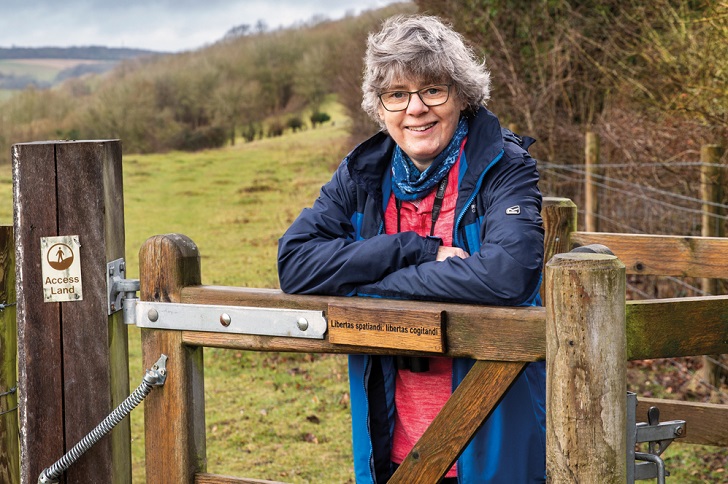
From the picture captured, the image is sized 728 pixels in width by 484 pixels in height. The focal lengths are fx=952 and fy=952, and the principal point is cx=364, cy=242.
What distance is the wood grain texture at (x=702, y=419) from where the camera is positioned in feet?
12.6

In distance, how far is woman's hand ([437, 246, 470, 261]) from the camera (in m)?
2.67

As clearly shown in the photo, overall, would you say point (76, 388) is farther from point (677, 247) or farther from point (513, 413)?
point (677, 247)

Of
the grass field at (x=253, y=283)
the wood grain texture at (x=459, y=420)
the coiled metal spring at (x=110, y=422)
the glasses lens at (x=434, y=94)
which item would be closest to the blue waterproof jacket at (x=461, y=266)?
the glasses lens at (x=434, y=94)

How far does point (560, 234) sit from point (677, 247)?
0.48 metres

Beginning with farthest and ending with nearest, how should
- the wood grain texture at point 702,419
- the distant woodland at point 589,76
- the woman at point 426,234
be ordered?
the distant woodland at point 589,76 < the wood grain texture at point 702,419 < the woman at point 426,234

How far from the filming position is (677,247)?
3.97 meters

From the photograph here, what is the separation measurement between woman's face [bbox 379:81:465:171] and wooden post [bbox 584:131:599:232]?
530 cm

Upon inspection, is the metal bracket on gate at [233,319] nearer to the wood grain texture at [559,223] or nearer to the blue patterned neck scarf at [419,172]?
the blue patterned neck scarf at [419,172]

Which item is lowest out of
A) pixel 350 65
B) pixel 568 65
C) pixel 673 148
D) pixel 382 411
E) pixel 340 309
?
pixel 382 411

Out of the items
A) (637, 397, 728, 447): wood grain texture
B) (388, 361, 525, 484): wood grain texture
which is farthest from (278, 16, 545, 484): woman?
(637, 397, 728, 447): wood grain texture

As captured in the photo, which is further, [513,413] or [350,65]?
[350,65]

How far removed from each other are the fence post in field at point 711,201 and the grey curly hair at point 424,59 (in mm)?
4018

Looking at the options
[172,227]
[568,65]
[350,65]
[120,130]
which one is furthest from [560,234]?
[120,130]

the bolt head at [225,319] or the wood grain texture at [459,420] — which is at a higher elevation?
the bolt head at [225,319]
